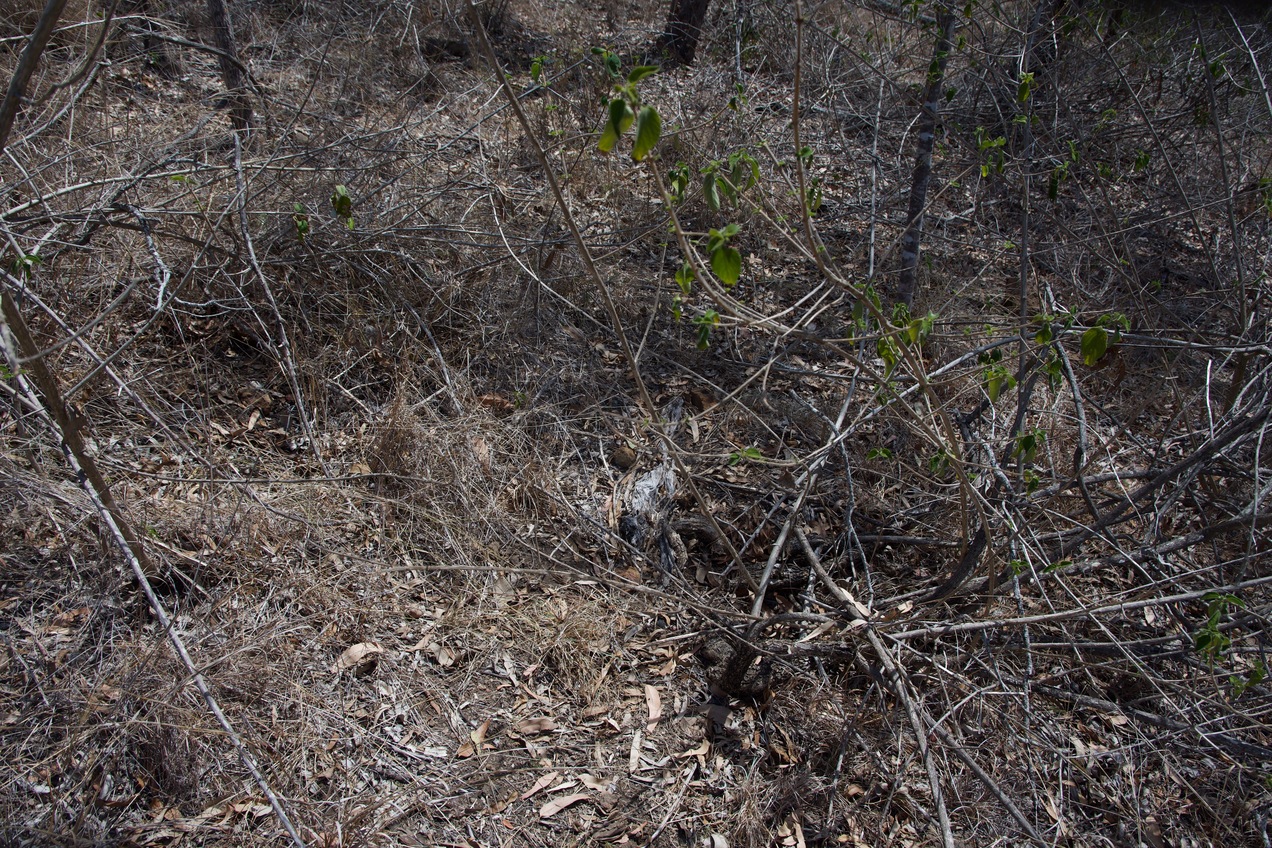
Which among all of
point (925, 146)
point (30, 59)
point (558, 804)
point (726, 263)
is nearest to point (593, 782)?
point (558, 804)

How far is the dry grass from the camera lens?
2217mm

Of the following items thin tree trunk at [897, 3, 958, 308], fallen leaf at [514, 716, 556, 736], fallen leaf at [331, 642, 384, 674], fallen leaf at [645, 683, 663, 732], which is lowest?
fallen leaf at [645, 683, 663, 732]

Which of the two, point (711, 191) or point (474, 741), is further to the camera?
point (474, 741)

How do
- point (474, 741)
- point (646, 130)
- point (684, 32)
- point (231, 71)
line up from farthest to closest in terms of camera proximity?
point (684, 32)
point (231, 71)
point (474, 741)
point (646, 130)

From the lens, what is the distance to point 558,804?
2281mm

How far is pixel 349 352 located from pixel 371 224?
2.29 feet

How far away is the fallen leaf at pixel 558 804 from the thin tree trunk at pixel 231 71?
3.60 metres

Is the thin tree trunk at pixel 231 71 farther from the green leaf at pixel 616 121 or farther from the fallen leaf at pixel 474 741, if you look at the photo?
the green leaf at pixel 616 121

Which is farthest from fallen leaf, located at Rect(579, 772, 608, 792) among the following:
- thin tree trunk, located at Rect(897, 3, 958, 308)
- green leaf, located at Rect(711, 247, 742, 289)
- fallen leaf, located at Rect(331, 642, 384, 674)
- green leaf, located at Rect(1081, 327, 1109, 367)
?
thin tree trunk, located at Rect(897, 3, 958, 308)

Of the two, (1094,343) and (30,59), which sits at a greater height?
(30,59)

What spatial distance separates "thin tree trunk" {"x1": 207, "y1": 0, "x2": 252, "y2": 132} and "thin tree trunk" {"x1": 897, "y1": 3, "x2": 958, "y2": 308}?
341cm

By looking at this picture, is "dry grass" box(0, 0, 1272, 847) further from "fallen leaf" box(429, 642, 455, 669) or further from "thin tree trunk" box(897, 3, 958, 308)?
"thin tree trunk" box(897, 3, 958, 308)

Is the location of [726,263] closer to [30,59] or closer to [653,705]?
[30,59]

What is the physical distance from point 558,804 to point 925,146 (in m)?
3.35
